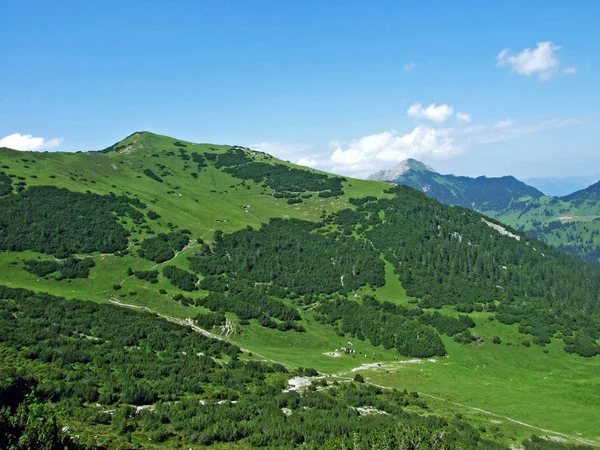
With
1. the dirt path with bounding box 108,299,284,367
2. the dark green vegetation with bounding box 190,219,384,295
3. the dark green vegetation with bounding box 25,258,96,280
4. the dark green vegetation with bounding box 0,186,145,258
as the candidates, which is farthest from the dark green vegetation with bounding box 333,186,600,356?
the dark green vegetation with bounding box 25,258,96,280

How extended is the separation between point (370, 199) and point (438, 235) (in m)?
40.9

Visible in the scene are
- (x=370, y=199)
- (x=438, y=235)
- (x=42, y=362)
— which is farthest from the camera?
(x=370, y=199)

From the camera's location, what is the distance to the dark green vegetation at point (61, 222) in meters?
112

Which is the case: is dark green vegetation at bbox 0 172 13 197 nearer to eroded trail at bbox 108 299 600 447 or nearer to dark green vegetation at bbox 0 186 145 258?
dark green vegetation at bbox 0 186 145 258

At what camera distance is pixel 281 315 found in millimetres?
99875

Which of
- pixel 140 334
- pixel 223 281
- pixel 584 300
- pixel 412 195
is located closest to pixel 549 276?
pixel 584 300

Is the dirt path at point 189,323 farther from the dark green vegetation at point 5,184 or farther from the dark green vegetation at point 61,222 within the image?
the dark green vegetation at point 5,184

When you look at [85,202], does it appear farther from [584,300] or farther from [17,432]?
[584,300]

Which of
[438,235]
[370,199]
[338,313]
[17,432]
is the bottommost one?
[338,313]

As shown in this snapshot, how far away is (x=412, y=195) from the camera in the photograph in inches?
7736

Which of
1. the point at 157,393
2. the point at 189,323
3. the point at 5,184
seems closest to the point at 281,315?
the point at 189,323

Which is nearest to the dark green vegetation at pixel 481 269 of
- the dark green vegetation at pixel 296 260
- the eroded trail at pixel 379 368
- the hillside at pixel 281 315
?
the hillside at pixel 281 315

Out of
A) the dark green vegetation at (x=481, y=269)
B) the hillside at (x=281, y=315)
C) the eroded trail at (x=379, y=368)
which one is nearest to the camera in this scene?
the hillside at (x=281, y=315)

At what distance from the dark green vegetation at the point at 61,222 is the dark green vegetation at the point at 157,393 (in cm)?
3875
